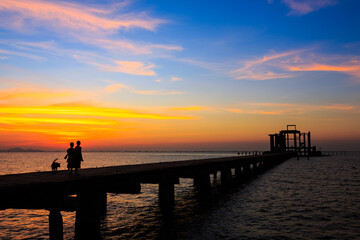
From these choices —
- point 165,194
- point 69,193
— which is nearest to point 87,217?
point 69,193

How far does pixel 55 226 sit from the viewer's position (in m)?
8.17

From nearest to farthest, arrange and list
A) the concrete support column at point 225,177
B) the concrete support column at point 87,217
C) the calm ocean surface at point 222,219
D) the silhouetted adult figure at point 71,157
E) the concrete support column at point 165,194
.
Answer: the concrete support column at point 87,217
the calm ocean surface at point 222,219
the silhouetted adult figure at point 71,157
the concrete support column at point 165,194
the concrete support column at point 225,177

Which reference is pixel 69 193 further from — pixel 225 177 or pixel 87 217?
pixel 225 177

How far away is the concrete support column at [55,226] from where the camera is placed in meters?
8.12

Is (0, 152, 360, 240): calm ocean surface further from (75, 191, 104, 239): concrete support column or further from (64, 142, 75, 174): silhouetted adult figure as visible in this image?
(64, 142, 75, 174): silhouetted adult figure

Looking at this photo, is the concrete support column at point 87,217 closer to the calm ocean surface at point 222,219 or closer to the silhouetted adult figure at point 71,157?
the calm ocean surface at point 222,219

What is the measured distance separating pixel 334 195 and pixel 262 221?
10575 mm

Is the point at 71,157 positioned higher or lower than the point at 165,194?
higher

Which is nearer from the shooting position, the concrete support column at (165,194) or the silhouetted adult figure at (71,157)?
the silhouetted adult figure at (71,157)

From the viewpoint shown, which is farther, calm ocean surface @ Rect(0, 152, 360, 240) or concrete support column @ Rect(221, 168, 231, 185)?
concrete support column @ Rect(221, 168, 231, 185)

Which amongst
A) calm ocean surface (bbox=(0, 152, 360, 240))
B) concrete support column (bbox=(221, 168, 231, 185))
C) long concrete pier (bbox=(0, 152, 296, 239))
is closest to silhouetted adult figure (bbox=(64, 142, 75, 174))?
long concrete pier (bbox=(0, 152, 296, 239))

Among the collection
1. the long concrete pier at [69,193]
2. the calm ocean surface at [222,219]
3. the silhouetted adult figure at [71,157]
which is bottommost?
the calm ocean surface at [222,219]

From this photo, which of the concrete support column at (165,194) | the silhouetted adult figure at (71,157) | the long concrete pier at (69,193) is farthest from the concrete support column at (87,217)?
the concrete support column at (165,194)

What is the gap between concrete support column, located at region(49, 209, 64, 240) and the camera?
8117 millimetres
